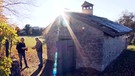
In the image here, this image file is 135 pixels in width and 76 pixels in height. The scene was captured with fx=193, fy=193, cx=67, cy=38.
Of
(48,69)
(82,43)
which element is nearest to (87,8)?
(82,43)

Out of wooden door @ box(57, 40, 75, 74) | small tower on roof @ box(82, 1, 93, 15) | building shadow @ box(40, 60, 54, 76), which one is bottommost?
building shadow @ box(40, 60, 54, 76)

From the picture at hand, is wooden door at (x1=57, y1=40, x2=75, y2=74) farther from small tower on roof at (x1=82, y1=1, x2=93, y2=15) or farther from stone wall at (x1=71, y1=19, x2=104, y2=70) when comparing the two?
small tower on roof at (x1=82, y1=1, x2=93, y2=15)

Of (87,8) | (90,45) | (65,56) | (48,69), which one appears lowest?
(48,69)

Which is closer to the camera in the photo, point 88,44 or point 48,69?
point 88,44

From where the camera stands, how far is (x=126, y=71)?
43.3 ft

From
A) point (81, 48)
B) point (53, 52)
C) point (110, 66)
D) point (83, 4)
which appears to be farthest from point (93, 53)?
point (83, 4)

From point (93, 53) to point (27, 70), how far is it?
4.52 meters

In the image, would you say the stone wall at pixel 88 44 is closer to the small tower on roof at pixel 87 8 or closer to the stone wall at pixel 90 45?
the stone wall at pixel 90 45

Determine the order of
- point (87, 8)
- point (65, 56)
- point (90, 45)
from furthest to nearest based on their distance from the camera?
1. point (87, 8)
2. point (90, 45)
3. point (65, 56)

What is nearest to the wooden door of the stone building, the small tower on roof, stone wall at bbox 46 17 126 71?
the stone building

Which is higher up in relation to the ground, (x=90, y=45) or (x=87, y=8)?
(x=87, y=8)

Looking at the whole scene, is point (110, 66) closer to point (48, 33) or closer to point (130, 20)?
point (48, 33)

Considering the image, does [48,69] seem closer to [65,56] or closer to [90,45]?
[65,56]

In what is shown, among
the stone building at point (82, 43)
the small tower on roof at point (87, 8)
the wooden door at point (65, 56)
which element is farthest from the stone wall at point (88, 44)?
the small tower on roof at point (87, 8)
